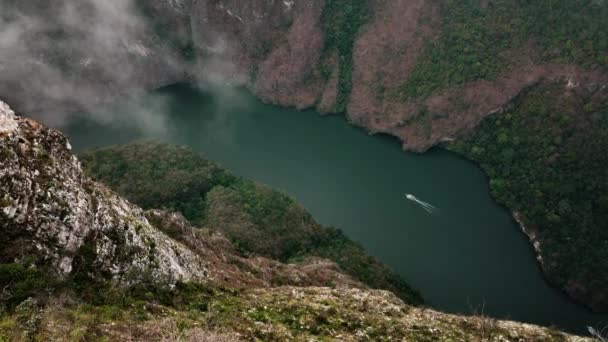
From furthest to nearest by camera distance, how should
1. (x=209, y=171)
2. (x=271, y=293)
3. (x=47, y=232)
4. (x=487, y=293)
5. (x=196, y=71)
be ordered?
1. (x=196, y=71)
2. (x=209, y=171)
3. (x=487, y=293)
4. (x=271, y=293)
5. (x=47, y=232)

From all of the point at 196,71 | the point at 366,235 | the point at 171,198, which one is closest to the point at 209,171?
the point at 171,198

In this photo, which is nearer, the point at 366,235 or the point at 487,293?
the point at 487,293

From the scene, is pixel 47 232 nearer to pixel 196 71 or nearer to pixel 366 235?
pixel 366 235

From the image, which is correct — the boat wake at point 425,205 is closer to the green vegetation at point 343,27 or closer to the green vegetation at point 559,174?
the green vegetation at point 559,174

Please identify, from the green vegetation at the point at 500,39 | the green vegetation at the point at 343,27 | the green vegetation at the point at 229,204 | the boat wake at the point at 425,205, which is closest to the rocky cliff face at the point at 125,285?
the green vegetation at the point at 229,204

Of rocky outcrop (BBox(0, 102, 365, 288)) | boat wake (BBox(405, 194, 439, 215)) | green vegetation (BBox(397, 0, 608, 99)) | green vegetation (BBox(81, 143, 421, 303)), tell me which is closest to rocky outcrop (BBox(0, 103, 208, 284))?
rocky outcrop (BBox(0, 102, 365, 288))

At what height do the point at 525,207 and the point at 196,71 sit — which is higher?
the point at 196,71

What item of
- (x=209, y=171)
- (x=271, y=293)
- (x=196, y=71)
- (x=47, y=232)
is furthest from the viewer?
(x=196, y=71)

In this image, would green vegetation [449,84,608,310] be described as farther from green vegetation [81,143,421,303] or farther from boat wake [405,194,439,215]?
green vegetation [81,143,421,303]
